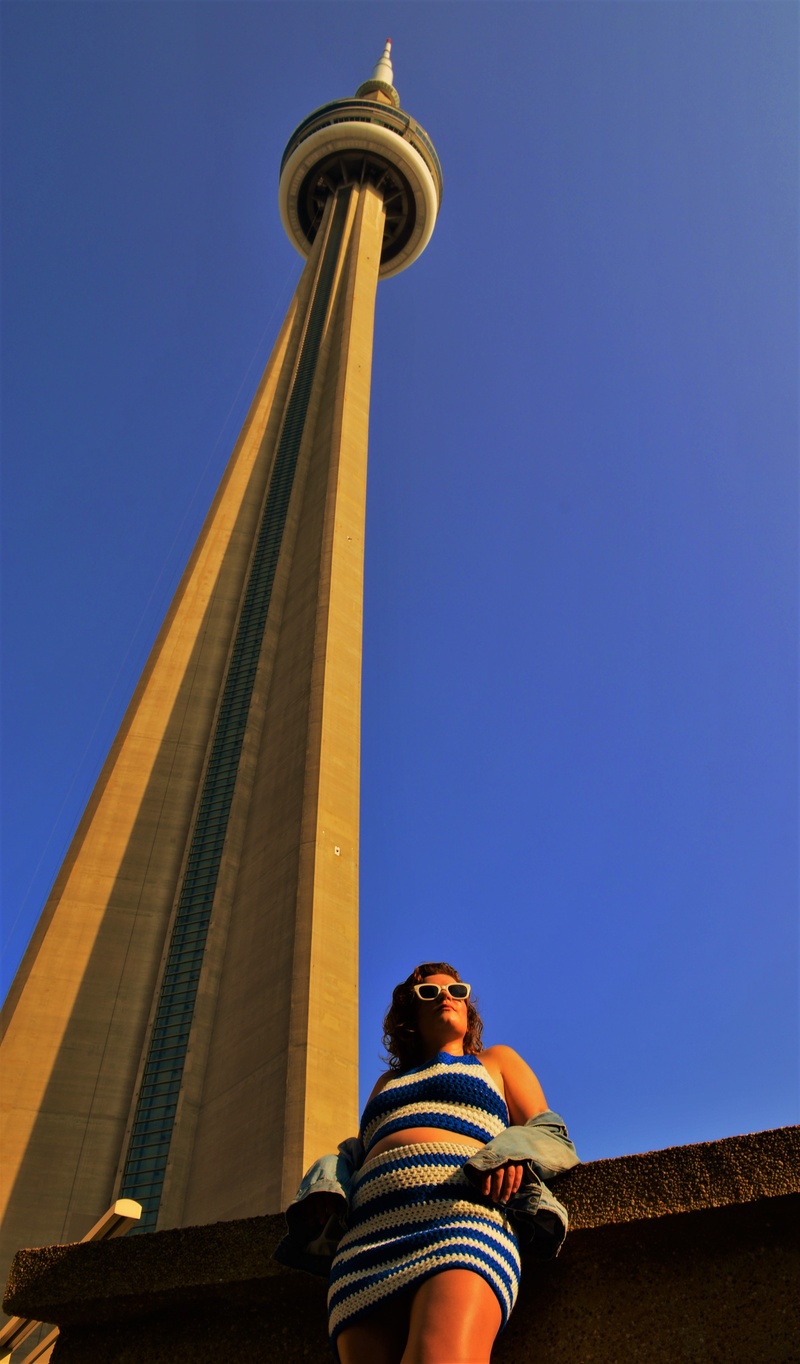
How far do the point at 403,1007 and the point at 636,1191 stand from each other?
0.63 m

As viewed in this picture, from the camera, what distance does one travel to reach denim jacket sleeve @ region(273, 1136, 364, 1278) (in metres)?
2.11

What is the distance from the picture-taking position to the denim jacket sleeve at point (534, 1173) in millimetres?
1969

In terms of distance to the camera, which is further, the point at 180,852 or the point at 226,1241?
the point at 180,852

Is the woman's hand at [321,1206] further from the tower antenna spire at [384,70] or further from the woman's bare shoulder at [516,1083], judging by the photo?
the tower antenna spire at [384,70]

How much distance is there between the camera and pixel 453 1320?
69.8 inches

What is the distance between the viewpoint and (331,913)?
13500 millimetres

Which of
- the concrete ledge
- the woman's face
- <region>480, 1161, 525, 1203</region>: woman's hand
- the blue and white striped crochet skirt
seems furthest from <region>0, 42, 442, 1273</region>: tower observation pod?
<region>480, 1161, 525, 1203</region>: woman's hand

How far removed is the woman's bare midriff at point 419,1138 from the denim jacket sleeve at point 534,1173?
0.05 meters

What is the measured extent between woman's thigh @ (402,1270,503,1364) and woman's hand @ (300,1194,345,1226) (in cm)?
31

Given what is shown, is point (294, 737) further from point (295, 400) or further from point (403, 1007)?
point (403, 1007)

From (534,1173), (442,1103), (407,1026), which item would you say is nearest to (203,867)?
(407,1026)

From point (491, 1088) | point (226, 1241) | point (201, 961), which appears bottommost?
point (226, 1241)

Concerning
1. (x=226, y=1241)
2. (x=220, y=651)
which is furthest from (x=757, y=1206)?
(x=220, y=651)

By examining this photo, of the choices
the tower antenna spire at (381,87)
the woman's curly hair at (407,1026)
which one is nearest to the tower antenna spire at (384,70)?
the tower antenna spire at (381,87)
